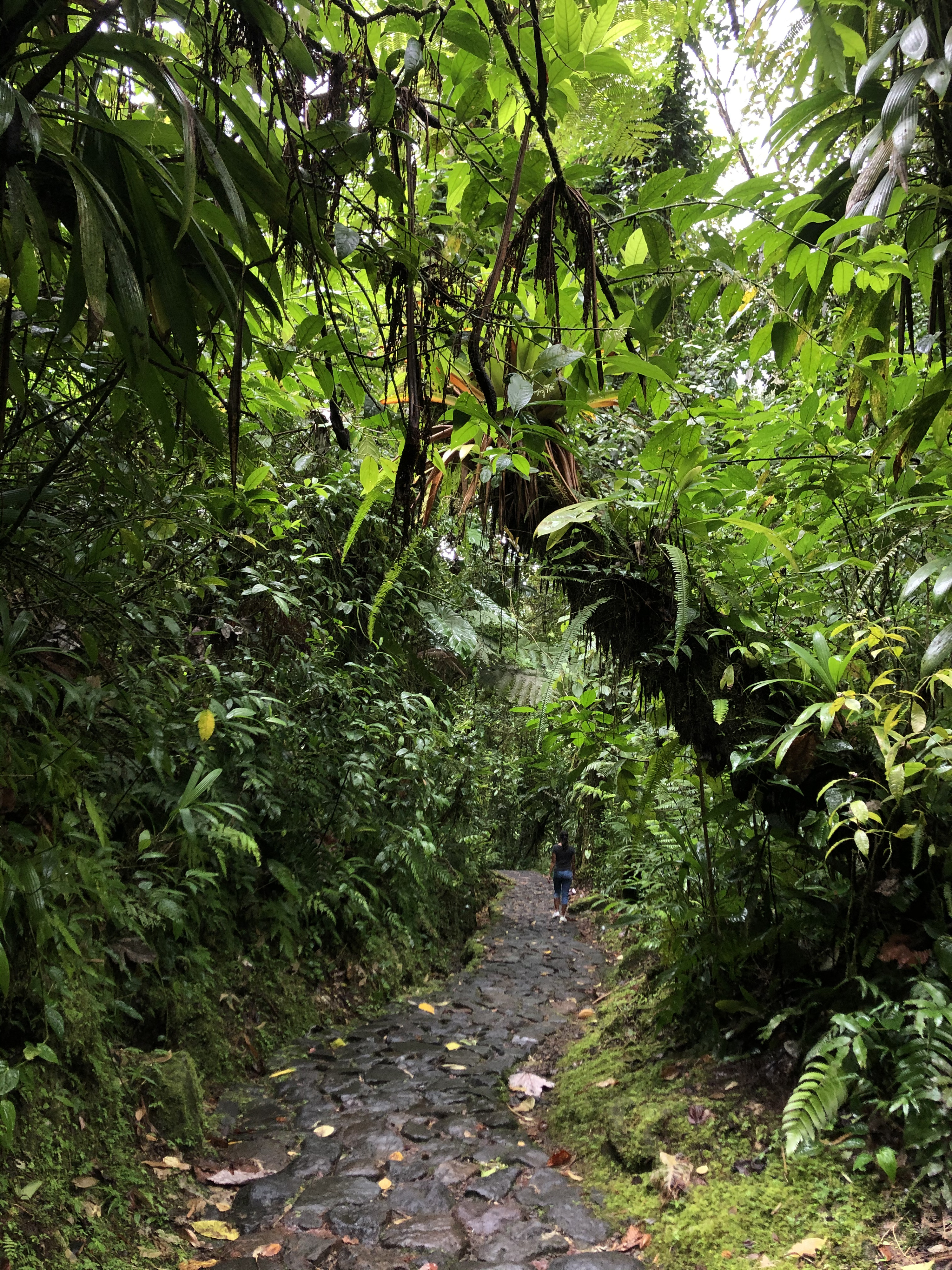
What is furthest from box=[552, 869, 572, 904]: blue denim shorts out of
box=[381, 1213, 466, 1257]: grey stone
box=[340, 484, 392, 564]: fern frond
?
box=[340, 484, 392, 564]: fern frond

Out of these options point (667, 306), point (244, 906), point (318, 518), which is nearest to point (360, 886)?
point (244, 906)

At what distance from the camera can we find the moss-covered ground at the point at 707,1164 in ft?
6.93

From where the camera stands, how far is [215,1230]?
2457 millimetres

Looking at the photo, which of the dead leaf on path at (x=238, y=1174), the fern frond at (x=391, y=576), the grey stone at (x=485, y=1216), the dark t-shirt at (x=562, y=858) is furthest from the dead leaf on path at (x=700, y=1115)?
the dark t-shirt at (x=562, y=858)

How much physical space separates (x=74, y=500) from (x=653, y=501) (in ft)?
6.35

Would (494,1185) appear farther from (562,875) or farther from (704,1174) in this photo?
(562,875)

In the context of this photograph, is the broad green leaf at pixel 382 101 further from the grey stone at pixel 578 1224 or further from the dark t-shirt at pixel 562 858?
the dark t-shirt at pixel 562 858

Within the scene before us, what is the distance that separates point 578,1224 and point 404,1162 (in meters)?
0.84

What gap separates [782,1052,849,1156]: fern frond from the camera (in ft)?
7.15

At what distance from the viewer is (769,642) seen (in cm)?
292

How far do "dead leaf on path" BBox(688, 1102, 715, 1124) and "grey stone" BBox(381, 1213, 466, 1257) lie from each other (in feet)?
2.96

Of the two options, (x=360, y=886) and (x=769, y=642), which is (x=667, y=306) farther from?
(x=360, y=886)

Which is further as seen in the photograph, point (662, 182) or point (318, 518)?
point (318, 518)

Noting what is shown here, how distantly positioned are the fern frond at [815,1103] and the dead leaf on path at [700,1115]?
421 mm
